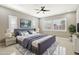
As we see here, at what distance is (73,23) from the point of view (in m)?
2.24

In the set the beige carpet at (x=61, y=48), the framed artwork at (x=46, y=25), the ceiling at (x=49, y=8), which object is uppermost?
the ceiling at (x=49, y=8)

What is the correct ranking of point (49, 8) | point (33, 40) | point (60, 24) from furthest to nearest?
1. point (33, 40)
2. point (60, 24)
3. point (49, 8)

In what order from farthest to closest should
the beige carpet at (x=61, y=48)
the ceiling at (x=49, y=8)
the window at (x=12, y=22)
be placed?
the window at (x=12, y=22)
the beige carpet at (x=61, y=48)
the ceiling at (x=49, y=8)

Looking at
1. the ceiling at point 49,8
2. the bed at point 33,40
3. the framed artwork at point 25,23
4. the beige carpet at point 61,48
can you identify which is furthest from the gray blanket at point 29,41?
the ceiling at point 49,8

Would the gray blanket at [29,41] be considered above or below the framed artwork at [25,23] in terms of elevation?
below

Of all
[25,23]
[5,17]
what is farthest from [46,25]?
[5,17]

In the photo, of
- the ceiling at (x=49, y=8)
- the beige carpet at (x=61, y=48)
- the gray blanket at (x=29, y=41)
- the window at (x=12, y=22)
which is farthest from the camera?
the gray blanket at (x=29, y=41)

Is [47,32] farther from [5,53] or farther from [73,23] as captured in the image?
[5,53]

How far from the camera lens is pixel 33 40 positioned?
8.59ft

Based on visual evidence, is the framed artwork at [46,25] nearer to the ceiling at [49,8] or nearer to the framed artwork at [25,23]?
the ceiling at [49,8]

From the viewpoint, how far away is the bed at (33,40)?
239cm

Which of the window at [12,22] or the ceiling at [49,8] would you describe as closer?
the ceiling at [49,8]

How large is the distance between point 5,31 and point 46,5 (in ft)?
4.42

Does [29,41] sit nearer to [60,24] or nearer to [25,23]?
[25,23]
